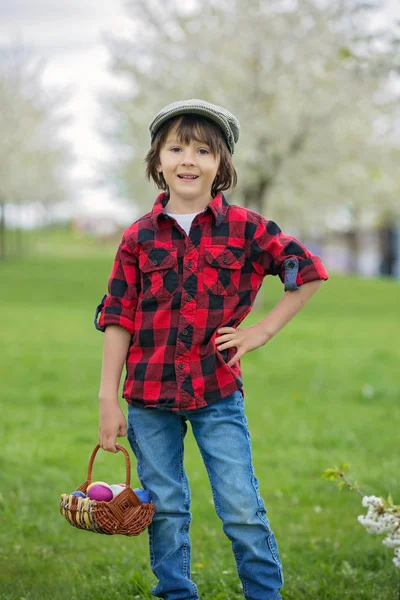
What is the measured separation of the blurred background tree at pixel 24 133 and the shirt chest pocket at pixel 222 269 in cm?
2763

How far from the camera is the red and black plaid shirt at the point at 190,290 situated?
296 cm

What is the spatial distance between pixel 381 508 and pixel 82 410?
4.98m

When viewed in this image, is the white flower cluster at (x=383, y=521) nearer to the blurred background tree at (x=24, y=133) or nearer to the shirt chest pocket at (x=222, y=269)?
the shirt chest pocket at (x=222, y=269)

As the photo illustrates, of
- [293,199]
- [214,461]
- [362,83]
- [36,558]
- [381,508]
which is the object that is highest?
[362,83]

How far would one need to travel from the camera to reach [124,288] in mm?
3074

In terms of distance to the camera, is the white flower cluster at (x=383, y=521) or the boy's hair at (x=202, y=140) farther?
the white flower cluster at (x=383, y=521)

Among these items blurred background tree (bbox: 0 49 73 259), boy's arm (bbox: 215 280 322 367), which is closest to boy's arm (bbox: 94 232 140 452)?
boy's arm (bbox: 215 280 322 367)

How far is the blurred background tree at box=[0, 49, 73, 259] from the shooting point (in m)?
30.0

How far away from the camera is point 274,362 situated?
11180 millimetres

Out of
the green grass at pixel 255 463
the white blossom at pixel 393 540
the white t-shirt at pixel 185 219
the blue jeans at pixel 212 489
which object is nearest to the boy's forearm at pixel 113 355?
the blue jeans at pixel 212 489

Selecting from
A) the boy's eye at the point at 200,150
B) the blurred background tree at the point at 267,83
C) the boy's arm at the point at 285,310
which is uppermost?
the blurred background tree at the point at 267,83

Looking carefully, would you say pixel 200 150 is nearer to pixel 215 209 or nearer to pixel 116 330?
pixel 215 209

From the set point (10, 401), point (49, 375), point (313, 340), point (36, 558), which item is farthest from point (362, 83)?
point (36, 558)

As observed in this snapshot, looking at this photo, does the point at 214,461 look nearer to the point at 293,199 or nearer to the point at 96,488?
the point at 96,488
